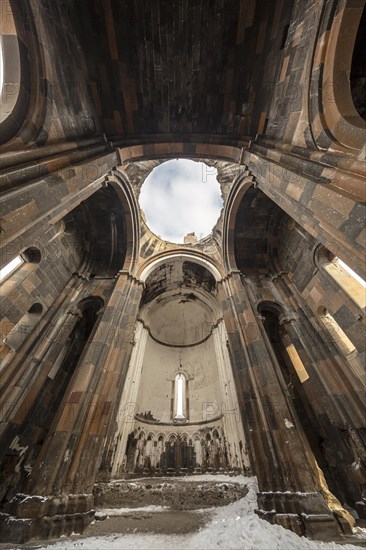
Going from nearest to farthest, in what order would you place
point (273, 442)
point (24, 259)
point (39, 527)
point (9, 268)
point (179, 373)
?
point (39, 527) < point (273, 442) < point (9, 268) < point (24, 259) < point (179, 373)

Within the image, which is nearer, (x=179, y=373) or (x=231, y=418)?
(x=231, y=418)

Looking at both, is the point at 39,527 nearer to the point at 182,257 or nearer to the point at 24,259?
the point at 24,259

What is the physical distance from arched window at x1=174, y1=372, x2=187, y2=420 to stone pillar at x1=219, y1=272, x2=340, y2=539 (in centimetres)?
733

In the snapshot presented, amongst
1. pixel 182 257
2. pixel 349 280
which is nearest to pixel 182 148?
pixel 349 280

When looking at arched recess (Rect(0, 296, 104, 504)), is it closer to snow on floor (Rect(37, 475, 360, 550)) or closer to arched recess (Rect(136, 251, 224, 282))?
snow on floor (Rect(37, 475, 360, 550))

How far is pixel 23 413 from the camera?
17.5 ft

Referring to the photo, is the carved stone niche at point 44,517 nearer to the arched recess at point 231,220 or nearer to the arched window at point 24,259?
the arched window at point 24,259

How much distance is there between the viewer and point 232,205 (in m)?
8.88

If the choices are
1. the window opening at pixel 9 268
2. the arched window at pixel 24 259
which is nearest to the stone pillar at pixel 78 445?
the arched window at pixel 24 259

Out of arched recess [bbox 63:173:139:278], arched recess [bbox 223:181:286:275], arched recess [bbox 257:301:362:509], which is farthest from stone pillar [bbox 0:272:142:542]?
arched recess [bbox 223:181:286:275]

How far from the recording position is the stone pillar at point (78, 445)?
3.60 metres

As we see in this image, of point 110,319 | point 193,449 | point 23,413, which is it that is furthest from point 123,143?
point 193,449

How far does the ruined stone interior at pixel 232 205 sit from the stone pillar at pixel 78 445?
0.10 feet

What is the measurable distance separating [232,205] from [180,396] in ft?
34.3
